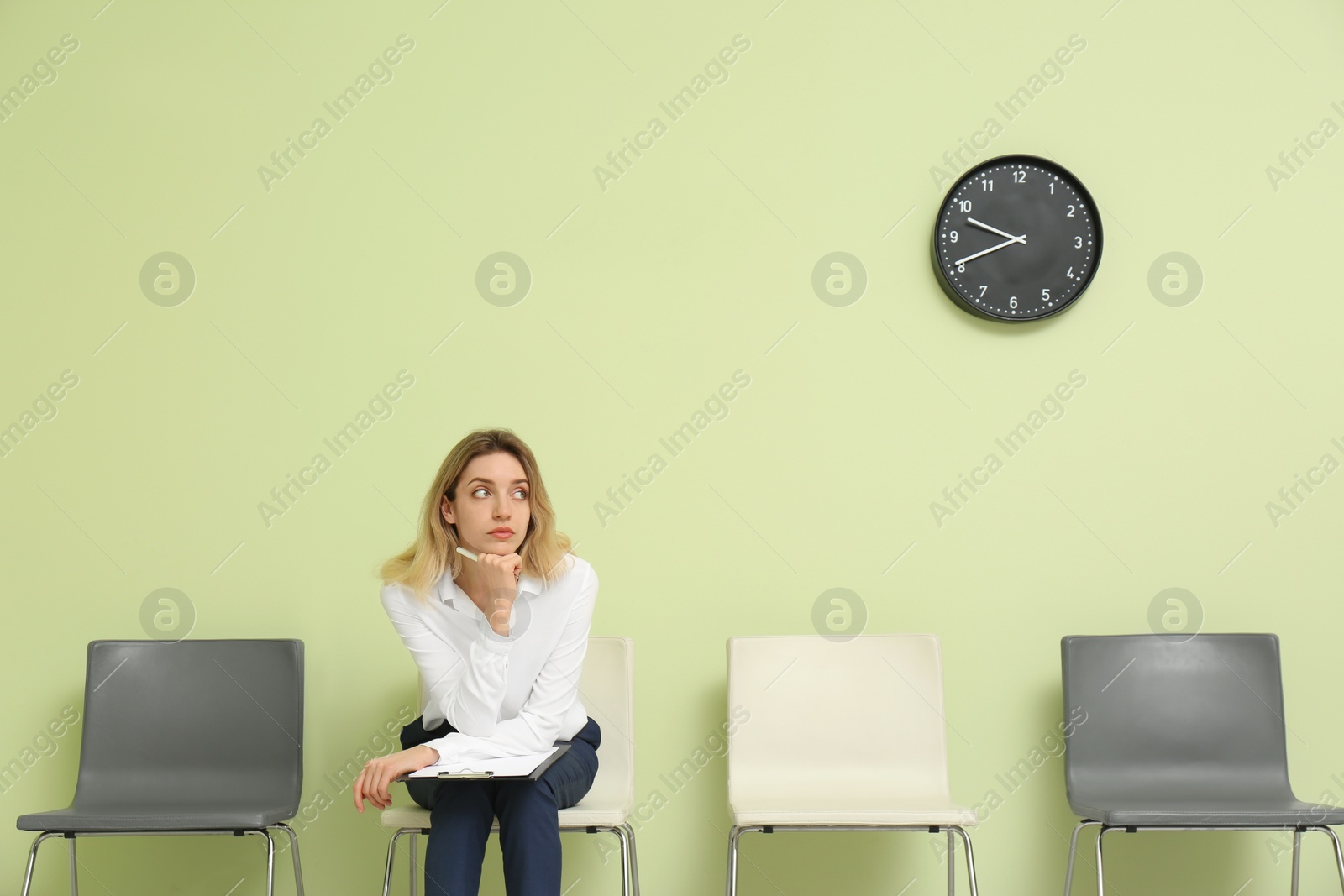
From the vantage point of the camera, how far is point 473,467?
206 centimetres

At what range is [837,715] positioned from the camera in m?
2.41

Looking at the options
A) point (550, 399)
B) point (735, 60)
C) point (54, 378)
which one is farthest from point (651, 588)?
point (54, 378)

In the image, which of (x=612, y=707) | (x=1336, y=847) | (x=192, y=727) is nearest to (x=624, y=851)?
(x=612, y=707)

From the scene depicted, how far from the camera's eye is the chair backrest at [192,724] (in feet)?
7.91

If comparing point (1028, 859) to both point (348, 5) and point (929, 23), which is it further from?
point (348, 5)

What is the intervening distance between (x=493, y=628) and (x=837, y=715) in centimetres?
95

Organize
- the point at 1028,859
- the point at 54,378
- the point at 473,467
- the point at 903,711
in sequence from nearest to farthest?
the point at 473,467
the point at 903,711
the point at 1028,859
the point at 54,378

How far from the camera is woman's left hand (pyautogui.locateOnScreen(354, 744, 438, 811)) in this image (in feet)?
5.66

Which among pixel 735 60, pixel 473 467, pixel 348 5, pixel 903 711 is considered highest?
pixel 348 5

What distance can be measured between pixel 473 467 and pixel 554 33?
58.5 inches

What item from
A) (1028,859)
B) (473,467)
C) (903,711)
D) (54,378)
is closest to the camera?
(473,467)

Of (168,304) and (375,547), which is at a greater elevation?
(168,304)

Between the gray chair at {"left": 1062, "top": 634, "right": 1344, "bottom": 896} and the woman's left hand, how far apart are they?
1559 mm

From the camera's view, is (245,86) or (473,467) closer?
(473,467)
